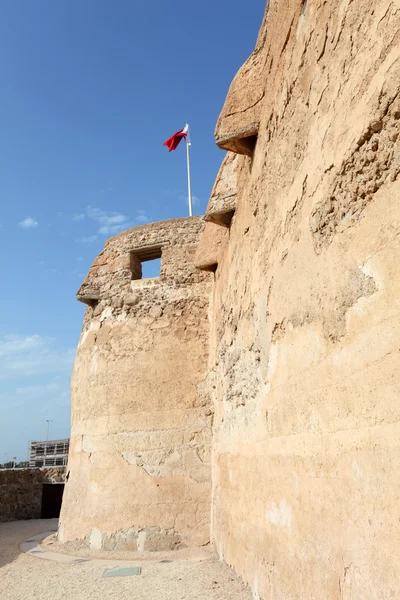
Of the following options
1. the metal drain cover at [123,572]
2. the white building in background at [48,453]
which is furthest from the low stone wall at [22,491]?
the metal drain cover at [123,572]

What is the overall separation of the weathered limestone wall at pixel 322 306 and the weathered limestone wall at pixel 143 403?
7.66 feet

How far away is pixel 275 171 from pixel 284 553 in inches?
93.2

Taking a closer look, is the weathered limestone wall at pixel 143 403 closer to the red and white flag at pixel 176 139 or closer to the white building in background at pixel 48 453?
the red and white flag at pixel 176 139

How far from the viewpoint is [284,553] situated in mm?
2846

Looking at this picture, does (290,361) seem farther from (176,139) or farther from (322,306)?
(176,139)

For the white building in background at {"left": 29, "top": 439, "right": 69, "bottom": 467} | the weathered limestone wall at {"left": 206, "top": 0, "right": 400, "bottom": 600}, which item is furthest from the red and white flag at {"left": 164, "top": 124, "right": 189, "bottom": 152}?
the white building in background at {"left": 29, "top": 439, "right": 69, "bottom": 467}

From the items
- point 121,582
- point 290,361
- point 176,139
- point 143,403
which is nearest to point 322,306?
point 290,361

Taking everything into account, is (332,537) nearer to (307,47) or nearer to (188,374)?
(307,47)

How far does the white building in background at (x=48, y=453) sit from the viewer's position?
62.2 feet

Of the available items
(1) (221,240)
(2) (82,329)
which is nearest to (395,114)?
(1) (221,240)

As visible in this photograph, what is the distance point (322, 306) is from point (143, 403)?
489cm

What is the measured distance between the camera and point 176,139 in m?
11.8

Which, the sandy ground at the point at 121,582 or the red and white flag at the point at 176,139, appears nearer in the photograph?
the sandy ground at the point at 121,582

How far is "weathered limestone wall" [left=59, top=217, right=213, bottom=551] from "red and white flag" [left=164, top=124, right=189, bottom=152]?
464cm
